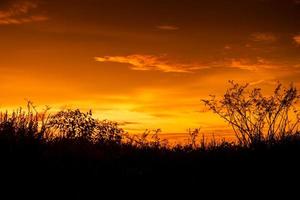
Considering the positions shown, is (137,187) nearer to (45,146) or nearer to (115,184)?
(115,184)

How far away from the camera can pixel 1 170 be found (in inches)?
450

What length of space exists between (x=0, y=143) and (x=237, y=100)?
8444 mm

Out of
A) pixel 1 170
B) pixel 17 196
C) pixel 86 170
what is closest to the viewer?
pixel 17 196

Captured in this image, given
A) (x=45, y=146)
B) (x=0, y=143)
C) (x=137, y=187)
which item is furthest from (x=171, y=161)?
(x=0, y=143)

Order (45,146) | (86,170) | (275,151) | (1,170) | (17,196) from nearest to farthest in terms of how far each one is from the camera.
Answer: (17,196), (1,170), (86,170), (45,146), (275,151)

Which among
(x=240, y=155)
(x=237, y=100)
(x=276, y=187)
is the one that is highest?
(x=237, y=100)

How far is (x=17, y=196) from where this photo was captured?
10.6 meters

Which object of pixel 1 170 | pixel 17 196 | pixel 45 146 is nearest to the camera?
pixel 17 196

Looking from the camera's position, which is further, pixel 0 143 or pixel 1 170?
pixel 0 143

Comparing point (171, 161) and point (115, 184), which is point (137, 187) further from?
point (171, 161)

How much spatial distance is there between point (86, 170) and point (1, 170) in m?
1.92

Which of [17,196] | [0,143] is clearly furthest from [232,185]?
[0,143]

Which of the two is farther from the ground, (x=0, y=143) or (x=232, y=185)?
(x=0, y=143)

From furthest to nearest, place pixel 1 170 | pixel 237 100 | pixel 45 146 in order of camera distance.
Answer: pixel 237 100 → pixel 45 146 → pixel 1 170
